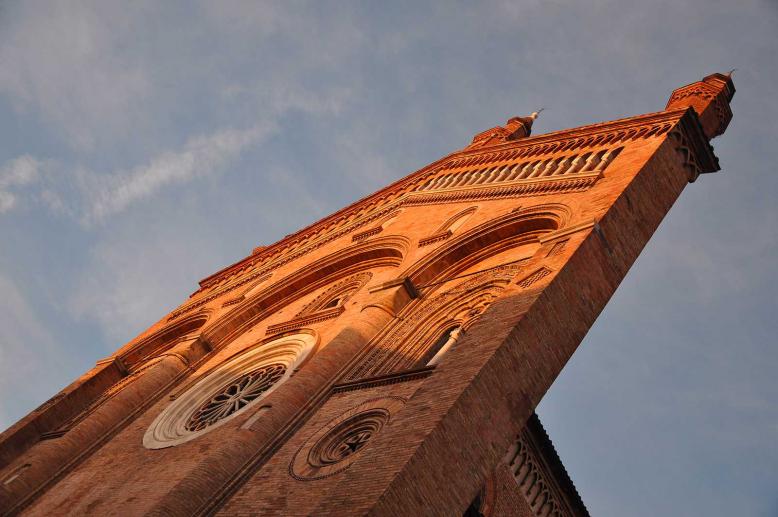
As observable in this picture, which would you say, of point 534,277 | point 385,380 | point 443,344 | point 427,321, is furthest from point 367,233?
point 534,277

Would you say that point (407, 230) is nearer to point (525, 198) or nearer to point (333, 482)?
point (525, 198)

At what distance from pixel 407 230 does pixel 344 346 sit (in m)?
5.03

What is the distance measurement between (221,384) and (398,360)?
4639 millimetres

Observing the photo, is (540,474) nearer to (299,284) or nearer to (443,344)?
(443,344)

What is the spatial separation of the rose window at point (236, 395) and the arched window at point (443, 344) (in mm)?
3003

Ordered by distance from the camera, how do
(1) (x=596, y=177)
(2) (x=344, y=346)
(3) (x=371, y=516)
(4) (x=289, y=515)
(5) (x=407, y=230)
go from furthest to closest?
(5) (x=407, y=230)
(1) (x=596, y=177)
(2) (x=344, y=346)
(4) (x=289, y=515)
(3) (x=371, y=516)

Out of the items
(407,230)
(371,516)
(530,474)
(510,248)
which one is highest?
(407,230)

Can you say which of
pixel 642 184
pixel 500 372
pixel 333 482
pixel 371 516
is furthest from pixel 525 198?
pixel 371 516

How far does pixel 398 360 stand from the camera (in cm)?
1288

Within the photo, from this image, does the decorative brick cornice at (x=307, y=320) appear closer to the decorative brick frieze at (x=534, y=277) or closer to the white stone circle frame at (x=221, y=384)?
the white stone circle frame at (x=221, y=384)

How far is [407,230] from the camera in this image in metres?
17.8

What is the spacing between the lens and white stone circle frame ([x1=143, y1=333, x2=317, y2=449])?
46.0ft

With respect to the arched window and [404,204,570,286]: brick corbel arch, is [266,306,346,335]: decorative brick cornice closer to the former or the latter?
[404,204,570,286]: brick corbel arch

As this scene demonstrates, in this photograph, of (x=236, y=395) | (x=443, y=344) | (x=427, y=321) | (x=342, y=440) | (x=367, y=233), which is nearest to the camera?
(x=342, y=440)
